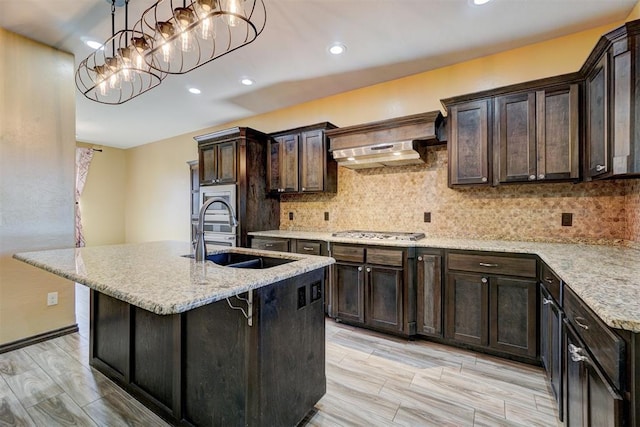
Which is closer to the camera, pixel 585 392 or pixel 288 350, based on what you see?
pixel 585 392

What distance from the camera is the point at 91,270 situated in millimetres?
1409

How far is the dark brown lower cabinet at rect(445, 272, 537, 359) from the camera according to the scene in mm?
2264

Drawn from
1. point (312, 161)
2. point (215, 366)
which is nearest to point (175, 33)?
point (215, 366)

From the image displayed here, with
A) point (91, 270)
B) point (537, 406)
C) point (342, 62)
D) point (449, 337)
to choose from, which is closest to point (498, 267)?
point (449, 337)

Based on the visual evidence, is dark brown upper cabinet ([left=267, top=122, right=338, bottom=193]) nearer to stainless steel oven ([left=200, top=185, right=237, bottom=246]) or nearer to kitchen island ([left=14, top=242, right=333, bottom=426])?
stainless steel oven ([left=200, top=185, right=237, bottom=246])

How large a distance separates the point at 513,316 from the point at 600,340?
1.47 metres

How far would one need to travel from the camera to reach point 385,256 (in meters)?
2.84

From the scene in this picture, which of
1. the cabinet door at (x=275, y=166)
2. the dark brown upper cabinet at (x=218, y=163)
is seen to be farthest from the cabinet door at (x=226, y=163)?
the cabinet door at (x=275, y=166)

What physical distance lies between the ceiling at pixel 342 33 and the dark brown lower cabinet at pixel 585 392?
7.60 feet

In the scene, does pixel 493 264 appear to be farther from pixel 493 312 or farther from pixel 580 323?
pixel 580 323

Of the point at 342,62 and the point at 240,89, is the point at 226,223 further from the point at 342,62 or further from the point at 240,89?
the point at 342,62

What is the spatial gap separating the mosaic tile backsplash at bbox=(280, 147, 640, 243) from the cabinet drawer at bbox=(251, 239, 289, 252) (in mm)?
666

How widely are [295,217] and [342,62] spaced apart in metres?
2.14

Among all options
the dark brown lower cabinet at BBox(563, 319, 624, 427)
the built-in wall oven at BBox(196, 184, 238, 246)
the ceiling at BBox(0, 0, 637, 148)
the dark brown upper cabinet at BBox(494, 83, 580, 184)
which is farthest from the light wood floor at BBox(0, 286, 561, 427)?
the ceiling at BBox(0, 0, 637, 148)
